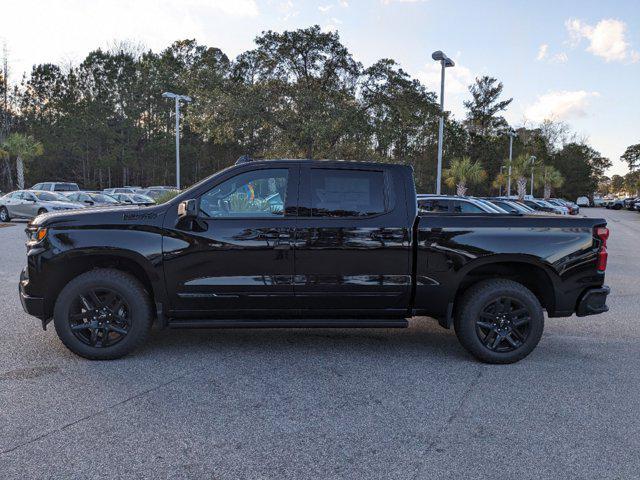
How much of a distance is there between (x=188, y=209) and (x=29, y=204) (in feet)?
73.3

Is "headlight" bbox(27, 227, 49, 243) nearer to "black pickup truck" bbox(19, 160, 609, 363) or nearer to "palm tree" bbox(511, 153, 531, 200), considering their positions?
"black pickup truck" bbox(19, 160, 609, 363)

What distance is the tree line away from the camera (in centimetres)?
2703

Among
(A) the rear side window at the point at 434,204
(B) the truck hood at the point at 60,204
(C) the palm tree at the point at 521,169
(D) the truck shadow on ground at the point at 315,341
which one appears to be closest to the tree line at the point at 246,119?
(C) the palm tree at the point at 521,169

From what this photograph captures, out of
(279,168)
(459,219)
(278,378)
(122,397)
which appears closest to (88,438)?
(122,397)

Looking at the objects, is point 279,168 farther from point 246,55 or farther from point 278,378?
point 246,55

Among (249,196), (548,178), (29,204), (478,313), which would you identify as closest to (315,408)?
(478,313)

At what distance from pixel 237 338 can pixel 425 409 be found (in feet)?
8.05

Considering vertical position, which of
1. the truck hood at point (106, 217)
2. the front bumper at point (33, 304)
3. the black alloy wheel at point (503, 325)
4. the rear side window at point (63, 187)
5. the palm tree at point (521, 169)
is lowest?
the black alloy wheel at point (503, 325)

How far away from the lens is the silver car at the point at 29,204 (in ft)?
76.8

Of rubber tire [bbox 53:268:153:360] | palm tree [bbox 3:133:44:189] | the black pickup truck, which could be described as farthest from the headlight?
palm tree [bbox 3:133:44:189]

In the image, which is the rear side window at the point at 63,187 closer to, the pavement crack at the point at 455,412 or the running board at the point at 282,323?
the running board at the point at 282,323

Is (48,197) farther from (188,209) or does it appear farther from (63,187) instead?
(188,209)

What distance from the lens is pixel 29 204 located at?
23.5 m

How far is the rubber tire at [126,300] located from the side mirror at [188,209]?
80 cm
